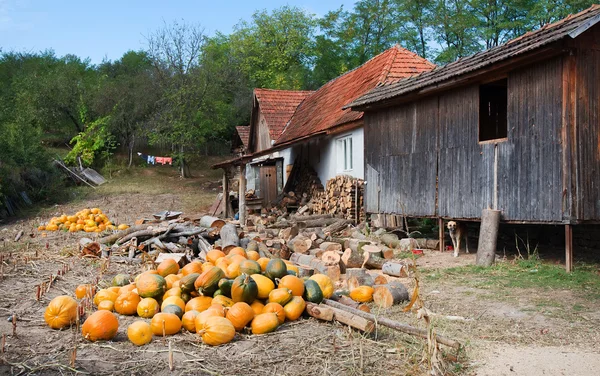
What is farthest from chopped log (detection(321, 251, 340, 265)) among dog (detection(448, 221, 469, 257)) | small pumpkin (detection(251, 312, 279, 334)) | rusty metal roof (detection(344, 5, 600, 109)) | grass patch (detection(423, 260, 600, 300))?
rusty metal roof (detection(344, 5, 600, 109))

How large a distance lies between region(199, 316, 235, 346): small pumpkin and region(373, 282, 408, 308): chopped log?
2.55 metres

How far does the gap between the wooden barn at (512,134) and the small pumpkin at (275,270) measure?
71.9 inches

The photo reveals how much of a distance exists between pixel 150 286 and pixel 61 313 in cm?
96

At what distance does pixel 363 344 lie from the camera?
4.87 m

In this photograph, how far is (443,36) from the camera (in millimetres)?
33156

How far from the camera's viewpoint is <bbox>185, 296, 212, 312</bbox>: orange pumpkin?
5.49 metres

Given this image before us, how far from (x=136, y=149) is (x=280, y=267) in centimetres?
3348

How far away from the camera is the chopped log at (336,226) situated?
14.2 metres

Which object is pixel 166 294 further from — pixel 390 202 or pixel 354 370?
pixel 390 202

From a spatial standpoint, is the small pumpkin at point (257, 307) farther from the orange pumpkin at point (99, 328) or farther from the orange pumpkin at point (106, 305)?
the orange pumpkin at point (106, 305)

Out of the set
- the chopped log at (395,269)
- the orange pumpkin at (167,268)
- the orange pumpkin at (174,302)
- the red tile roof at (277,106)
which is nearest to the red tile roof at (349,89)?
the red tile roof at (277,106)

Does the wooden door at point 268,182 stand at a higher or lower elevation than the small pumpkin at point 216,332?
higher

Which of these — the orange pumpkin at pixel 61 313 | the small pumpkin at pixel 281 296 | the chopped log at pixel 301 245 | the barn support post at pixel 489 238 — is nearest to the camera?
the orange pumpkin at pixel 61 313

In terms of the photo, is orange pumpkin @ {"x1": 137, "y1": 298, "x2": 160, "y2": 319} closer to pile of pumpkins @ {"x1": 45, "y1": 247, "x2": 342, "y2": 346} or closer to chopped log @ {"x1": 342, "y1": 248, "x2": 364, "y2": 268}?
pile of pumpkins @ {"x1": 45, "y1": 247, "x2": 342, "y2": 346}
